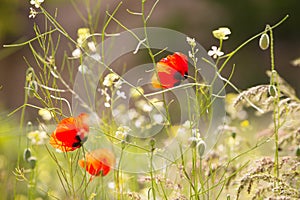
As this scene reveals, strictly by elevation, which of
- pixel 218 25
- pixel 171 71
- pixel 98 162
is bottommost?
pixel 98 162

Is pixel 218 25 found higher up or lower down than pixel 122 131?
higher up

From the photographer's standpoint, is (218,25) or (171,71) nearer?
(171,71)

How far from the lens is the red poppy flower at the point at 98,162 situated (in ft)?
4.33

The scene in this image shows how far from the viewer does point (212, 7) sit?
6703 mm

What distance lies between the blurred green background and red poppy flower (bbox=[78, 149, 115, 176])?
4596mm

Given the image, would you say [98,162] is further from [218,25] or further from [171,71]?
[218,25]

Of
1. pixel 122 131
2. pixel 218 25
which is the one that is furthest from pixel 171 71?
pixel 218 25

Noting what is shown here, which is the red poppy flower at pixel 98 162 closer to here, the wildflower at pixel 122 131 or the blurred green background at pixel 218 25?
the wildflower at pixel 122 131

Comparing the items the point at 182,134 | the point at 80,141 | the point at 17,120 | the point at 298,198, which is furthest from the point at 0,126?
the point at 298,198

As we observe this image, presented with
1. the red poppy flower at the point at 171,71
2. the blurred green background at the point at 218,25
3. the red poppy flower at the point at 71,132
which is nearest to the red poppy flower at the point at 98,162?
the red poppy flower at the point at 71,132

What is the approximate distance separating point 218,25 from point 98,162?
5.36 metres

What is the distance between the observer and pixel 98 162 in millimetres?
1327

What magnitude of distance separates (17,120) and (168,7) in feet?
11.7

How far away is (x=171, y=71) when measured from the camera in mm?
1265
